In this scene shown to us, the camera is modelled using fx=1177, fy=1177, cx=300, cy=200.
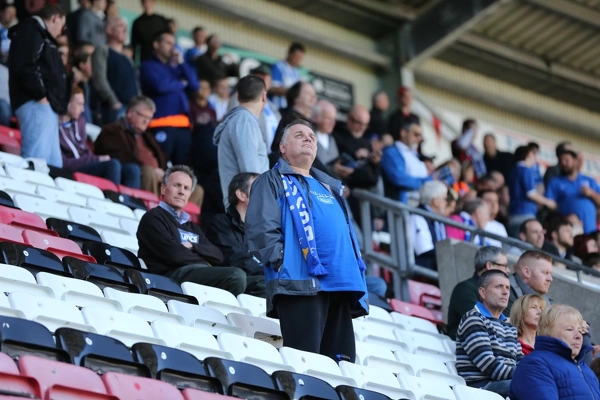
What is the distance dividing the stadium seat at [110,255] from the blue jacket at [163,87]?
365cm

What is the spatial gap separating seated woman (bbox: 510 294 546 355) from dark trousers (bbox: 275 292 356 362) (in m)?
1.45

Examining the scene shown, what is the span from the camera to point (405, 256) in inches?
331

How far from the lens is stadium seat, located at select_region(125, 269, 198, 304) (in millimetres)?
5754

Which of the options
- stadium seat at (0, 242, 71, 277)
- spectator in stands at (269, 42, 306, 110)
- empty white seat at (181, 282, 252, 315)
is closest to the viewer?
stadium seat at (0, 242, 71, 277)

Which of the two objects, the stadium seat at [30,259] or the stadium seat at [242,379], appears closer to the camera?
the stadium seat at [242,379]

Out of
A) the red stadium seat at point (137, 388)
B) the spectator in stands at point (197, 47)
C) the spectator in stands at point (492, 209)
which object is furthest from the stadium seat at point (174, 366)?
the spectator in stands at point (197, 47)

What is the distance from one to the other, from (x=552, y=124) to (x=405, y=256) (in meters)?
9.40

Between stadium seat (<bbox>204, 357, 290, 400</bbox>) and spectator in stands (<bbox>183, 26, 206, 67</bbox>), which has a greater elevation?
spectator in stands (<bbox>183, 26, 206, 67</bbox>)

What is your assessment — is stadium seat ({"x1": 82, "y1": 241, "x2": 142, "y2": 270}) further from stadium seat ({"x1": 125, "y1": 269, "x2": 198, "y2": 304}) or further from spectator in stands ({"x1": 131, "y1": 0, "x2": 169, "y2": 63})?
spectator in stands ({"x1": 131, "y1": 0, "x2": 169, "y2": 63})

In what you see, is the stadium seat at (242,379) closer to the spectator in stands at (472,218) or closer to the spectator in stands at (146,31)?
the spectator in stands at (472,218)

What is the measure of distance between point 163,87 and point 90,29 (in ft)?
3.24

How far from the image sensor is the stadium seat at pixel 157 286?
5.75 metres

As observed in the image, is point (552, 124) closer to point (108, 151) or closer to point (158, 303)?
point (108, 151)

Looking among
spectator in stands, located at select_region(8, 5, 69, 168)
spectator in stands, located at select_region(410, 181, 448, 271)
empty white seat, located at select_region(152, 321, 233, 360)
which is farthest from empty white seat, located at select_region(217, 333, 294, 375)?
spectator in stands, located at select_region(410, 181, 448, 271)
